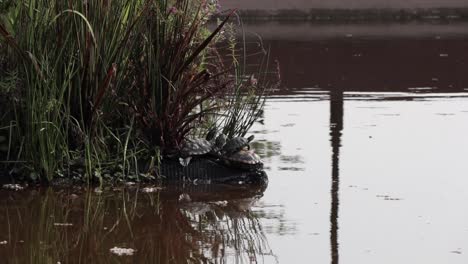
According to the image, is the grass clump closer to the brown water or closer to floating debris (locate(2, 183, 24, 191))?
floating debris (locate(2, 183, 24, 191))

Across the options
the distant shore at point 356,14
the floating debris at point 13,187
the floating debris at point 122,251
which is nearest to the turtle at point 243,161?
the floating debris at point 13,187

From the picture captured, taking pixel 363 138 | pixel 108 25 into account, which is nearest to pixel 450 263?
pixel 108 25

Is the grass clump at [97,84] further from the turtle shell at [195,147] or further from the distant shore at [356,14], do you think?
the distant shore at [356,14]

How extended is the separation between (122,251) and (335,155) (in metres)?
2.96

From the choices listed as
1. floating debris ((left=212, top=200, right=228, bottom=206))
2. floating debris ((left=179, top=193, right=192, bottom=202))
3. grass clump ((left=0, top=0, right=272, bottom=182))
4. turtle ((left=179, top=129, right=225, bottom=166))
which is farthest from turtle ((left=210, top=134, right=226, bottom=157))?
floating debris ((left=212, top=200, right=228, bottom=206))

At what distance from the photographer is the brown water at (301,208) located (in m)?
5.12

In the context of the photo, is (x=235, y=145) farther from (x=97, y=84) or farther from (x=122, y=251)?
(x=122, y=251)

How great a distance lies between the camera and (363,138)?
28.0ft

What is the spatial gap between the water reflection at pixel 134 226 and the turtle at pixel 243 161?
153 mm

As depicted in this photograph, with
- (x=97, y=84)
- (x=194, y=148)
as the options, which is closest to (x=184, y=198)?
(x=194, y=148)

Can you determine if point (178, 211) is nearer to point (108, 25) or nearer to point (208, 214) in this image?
point (208, 214)

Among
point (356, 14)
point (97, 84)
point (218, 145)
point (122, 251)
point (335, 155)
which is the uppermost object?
point (97, 84)

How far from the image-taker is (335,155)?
25.3ft

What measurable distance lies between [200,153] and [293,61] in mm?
8861
